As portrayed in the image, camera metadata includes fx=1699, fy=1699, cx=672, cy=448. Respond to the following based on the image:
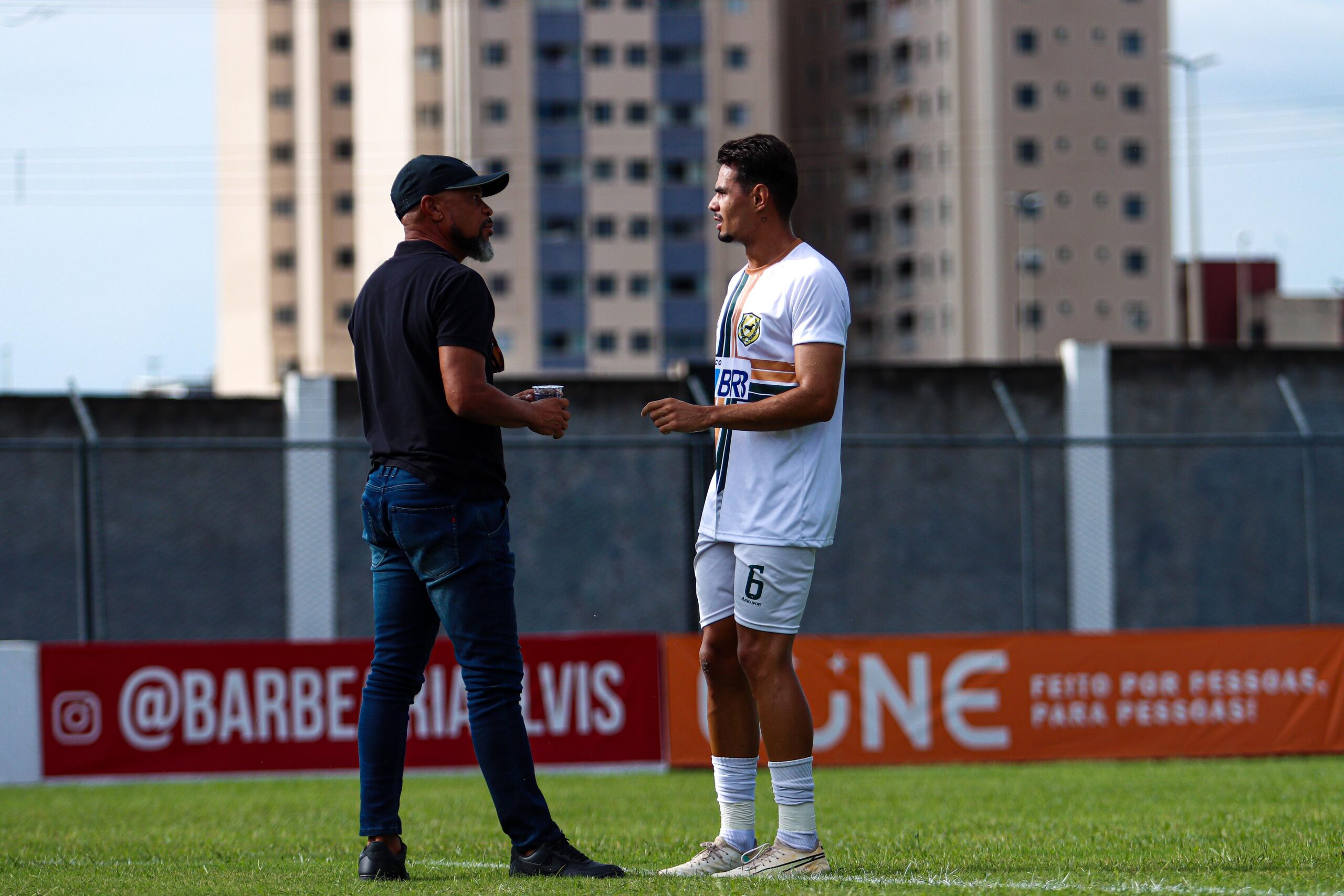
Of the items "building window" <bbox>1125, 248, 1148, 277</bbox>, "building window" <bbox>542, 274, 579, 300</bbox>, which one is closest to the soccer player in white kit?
"building window" <bbox>542, 274, 579, 300</bbox>

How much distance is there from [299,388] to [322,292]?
6692 centimetres

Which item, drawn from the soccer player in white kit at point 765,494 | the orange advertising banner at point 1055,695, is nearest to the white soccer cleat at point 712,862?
the soccer player in white kit at point 765,494

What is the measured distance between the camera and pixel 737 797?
5.10m

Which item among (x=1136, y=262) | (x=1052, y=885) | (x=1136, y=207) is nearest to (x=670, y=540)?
(x=1052, y=885)

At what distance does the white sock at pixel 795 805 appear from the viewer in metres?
4.90

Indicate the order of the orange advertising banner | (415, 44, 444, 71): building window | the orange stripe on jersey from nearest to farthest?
1. the orange stripe on jersey
2. the orange advertising banner
3. (415, 44, 444, 71): building window

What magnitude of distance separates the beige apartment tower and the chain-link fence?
5260 centimetres

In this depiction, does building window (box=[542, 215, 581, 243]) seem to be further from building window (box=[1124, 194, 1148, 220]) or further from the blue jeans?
the blue jeans

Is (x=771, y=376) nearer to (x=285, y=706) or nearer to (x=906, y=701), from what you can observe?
(x=906, y=701)

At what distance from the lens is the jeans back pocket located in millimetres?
4789

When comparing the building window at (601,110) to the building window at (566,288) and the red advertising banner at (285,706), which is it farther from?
the red advertising banner at (285,706)

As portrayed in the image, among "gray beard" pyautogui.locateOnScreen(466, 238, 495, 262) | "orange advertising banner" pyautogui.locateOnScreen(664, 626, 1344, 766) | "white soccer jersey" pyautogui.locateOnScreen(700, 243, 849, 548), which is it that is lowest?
"orange advertising banner" pyautogui.locateOnScreen(664, 626, 1344, 766)

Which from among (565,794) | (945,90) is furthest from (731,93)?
(565,794)

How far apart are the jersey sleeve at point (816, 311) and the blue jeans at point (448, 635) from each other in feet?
3.33
